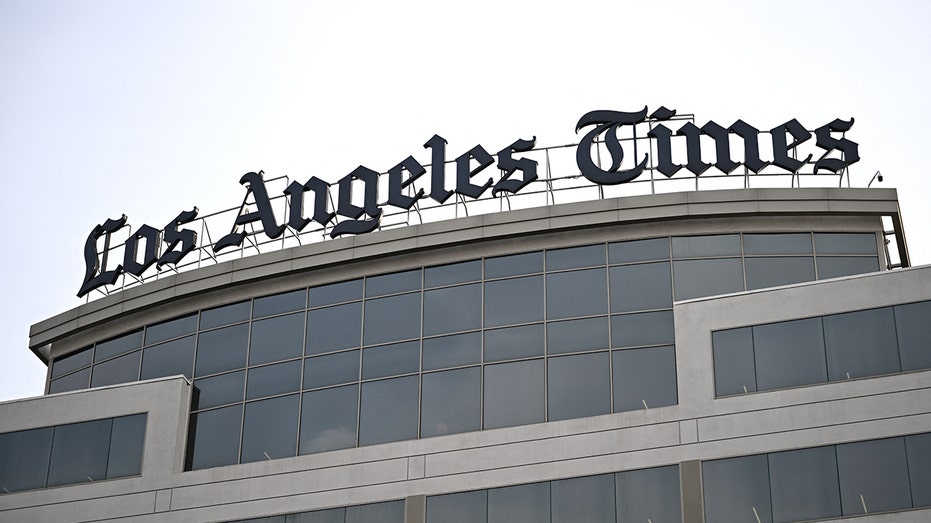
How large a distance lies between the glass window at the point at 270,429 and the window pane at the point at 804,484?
1769 centimetres

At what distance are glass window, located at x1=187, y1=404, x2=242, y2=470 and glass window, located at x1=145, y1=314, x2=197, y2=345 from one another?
13.7 ft

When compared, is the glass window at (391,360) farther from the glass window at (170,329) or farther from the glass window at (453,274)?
the glass window at (170,329)

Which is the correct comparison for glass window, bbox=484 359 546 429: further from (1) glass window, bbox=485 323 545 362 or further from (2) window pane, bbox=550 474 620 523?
(2) window pane, bbox=550 474 620 523

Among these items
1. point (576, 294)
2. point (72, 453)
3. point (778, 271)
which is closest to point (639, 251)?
point (576, 294)

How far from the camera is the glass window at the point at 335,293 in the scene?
5794 centimetres

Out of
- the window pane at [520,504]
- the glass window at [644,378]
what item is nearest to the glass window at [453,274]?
the glass window at [644,378]

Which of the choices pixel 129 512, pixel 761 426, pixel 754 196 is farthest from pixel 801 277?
pixel 129 512

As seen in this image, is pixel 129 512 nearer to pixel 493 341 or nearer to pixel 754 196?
pixel 493 341

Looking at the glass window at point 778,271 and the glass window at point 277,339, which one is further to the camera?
the glass window at point 277,339

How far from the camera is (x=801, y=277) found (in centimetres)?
5438

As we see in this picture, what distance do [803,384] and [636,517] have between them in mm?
7103

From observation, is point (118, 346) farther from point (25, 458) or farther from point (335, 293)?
point (335, 293)

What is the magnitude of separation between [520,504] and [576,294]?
819 centimetres

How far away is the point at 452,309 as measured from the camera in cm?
5619
